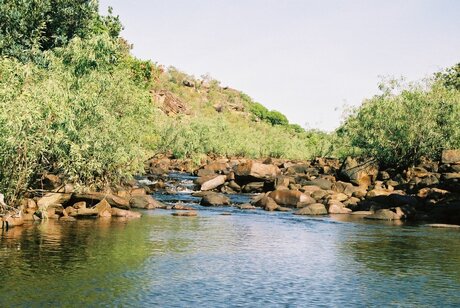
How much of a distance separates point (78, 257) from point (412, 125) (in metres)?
41.7

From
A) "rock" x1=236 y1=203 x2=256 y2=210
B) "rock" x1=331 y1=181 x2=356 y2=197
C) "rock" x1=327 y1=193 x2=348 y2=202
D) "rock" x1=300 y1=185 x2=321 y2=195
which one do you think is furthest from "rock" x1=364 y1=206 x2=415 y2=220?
"rock" x1=331 y1=181 x2=356 y2=197

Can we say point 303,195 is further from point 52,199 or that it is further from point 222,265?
point 222,265

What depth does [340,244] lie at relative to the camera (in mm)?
28250

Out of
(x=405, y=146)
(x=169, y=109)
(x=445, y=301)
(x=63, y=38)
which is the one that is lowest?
(x=445, y=301)

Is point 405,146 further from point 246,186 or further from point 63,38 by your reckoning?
point 63,38

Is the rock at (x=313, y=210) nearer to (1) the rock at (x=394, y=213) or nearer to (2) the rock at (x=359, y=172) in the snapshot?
(1) the rock at (x=394, y=213)

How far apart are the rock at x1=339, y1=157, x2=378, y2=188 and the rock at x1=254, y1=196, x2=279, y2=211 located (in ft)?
46.7

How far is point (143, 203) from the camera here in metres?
41.6

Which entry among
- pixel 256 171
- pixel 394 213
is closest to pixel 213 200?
pixel 256 171

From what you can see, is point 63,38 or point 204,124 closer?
point 63,38

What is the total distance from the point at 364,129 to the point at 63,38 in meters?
31.7

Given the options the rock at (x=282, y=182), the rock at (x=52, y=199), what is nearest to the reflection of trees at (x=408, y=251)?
the rock at (x=52, y=199)

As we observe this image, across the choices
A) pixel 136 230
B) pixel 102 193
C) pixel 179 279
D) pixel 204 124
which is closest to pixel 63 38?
pixel 102 193

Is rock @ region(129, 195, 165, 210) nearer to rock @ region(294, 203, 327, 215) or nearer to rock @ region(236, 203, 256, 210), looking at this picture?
rock @ region(236, 203, 256, 210)
